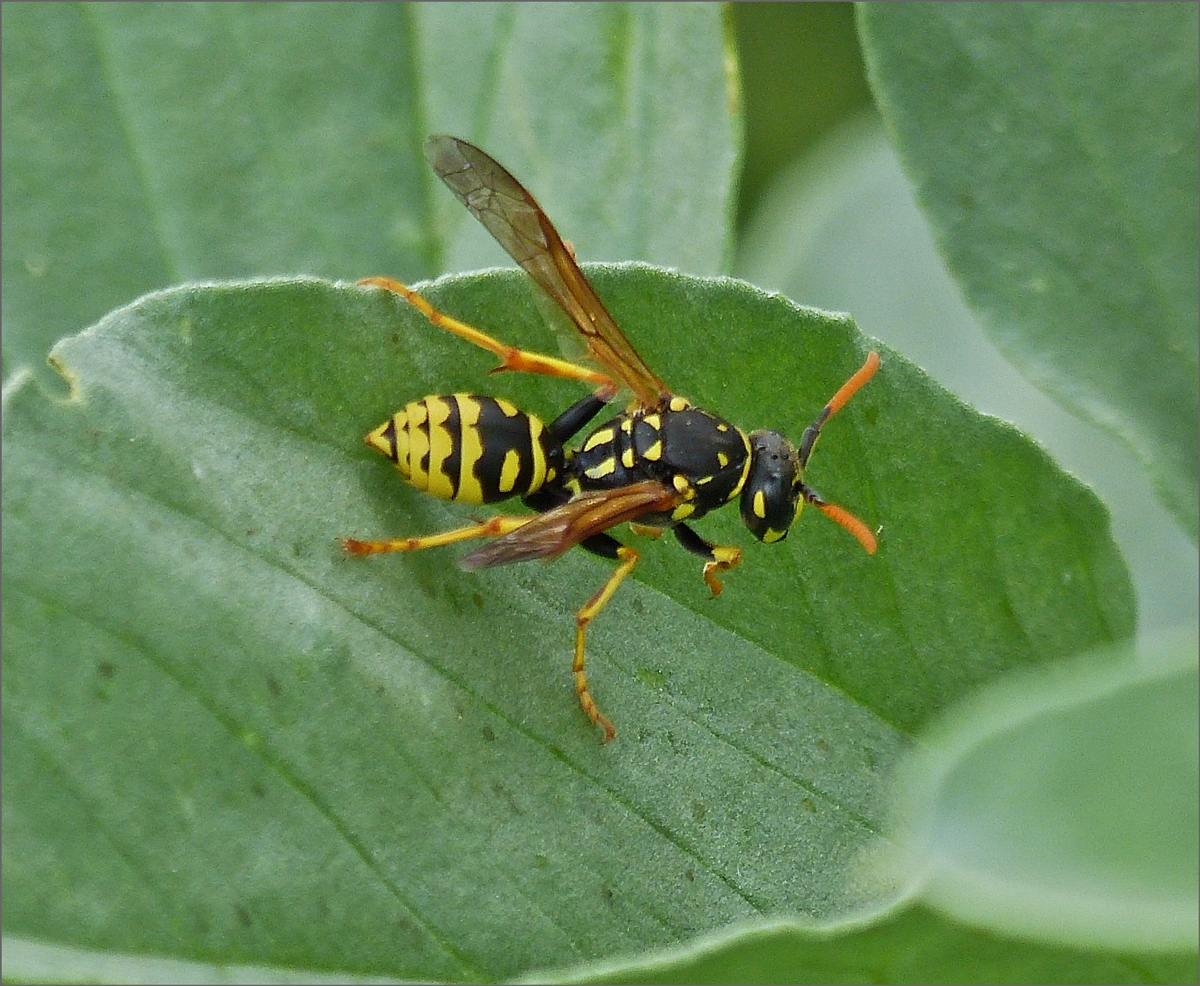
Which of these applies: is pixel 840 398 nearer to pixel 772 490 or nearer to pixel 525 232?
pixel 772 490

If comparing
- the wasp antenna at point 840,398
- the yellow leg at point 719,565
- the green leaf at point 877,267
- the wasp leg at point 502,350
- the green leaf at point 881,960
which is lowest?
the green leaf at point 881,960

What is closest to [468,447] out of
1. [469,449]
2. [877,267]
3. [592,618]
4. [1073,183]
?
[469,449]

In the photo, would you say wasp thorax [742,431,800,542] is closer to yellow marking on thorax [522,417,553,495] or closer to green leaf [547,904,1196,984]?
yellow marking on thorax [522,417,553,495]

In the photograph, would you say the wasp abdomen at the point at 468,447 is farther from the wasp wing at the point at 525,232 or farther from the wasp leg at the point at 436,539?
the wasp wing at the point at 525,232

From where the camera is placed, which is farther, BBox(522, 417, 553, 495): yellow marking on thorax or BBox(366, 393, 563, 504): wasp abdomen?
BBox(522, 417, 553, 495): yellow marking on thorax

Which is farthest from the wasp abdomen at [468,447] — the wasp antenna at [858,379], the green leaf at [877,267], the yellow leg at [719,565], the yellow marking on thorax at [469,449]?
the green leaf at [877,267]

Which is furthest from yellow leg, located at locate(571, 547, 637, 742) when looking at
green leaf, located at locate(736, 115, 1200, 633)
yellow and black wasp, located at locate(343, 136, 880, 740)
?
green leaf, located at locate(736, 115, 1200, 633)

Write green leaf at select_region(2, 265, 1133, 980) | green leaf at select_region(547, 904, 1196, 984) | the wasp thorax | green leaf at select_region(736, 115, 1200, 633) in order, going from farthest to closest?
green leaf at select_region(736, 115, 1200, 633) → the wasp thorax → green leaf at select_region(2, 265, 1133, 980) → green leaf at select_region(547, 904, 1196, 984)
